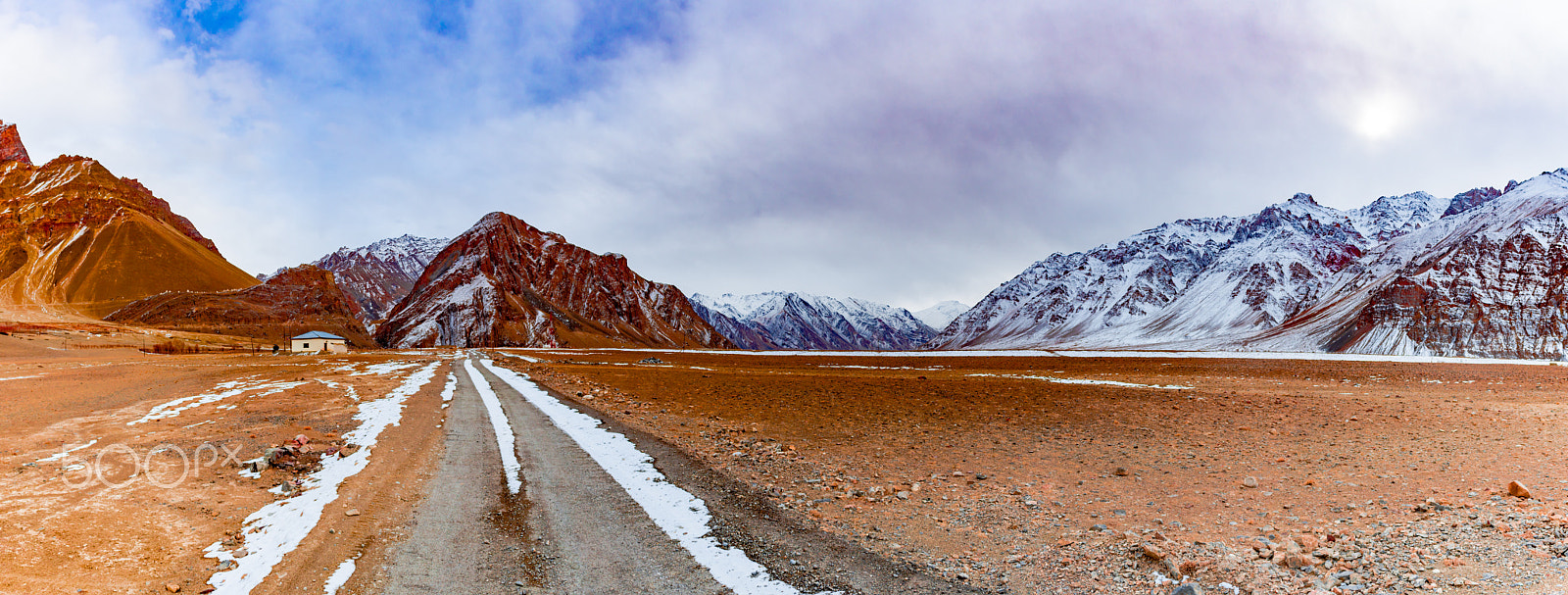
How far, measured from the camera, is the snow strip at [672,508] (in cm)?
656

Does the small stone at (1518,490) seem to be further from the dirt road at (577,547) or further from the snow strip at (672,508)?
the snow strip at (672,508)

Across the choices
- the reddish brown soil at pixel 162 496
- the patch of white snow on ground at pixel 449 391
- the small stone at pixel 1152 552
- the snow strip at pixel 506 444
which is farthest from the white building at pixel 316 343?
the small stone at pixel 1152 552

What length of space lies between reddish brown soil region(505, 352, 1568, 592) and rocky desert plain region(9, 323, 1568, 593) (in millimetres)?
71

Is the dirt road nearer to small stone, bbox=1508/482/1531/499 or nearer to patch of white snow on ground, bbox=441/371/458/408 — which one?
small stone, bbox=1508/482/1531/499

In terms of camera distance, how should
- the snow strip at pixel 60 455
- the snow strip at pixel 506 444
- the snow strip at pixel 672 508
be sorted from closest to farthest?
the snow strip at pixel 672 508
the snow strip at pixel 506 444
the snow strip at pixel 60 455

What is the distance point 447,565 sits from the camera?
6.91m

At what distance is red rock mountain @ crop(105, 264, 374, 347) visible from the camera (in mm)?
163375

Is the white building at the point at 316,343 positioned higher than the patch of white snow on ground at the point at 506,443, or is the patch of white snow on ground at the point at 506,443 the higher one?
the white building at the point at 316,343

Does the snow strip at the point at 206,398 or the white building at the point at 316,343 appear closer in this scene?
the snow strip at the point at 206,398

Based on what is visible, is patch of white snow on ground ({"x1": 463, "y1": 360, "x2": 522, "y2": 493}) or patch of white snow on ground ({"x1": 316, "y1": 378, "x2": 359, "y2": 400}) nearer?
patch of white snow on ground ({"x1": 463, "y1": 360, "x2": 522, "y2": 493})

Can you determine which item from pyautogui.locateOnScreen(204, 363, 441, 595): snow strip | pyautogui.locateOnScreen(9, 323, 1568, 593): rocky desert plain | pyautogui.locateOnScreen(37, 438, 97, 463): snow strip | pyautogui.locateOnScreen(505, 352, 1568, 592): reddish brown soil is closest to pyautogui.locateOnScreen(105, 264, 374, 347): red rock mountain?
pyautogui.locateOnScreen(37, 438, 97, 463): snow strip

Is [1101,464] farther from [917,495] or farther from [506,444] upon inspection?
[506,444]

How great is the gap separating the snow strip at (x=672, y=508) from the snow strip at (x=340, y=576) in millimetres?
3427

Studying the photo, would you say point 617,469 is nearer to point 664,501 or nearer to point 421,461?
point 664,501
